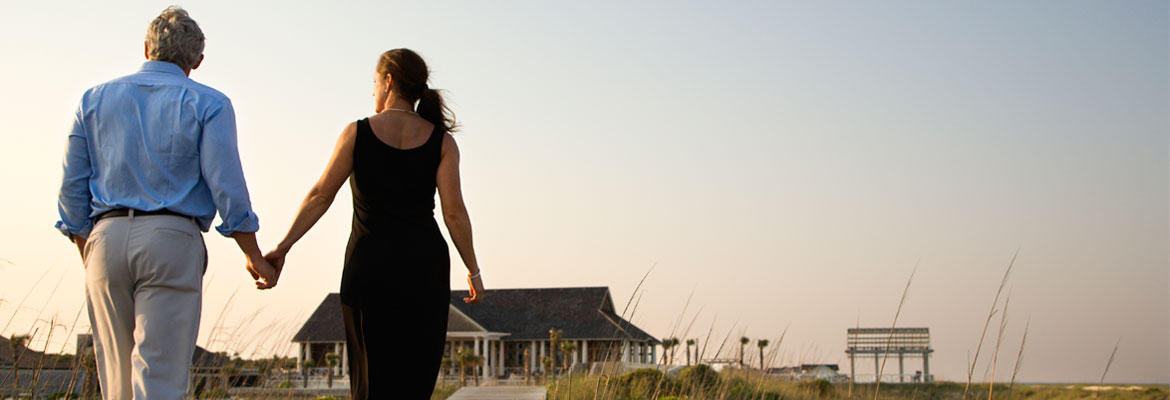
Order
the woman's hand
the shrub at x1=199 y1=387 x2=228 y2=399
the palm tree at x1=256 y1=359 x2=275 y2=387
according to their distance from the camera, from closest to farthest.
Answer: the woman's hand
the shrub at x1=199 y1=387 x2=228 y2=399
the palm tree at x1=256 y1=359 x2=275 y2=387

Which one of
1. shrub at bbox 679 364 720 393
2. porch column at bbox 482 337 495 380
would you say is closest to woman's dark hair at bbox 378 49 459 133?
shrub at bbox 679 364 720 393

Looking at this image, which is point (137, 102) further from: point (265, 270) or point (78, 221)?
point (265, 270)

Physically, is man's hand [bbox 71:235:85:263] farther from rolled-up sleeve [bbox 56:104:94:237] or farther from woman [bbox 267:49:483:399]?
woman [bbox 267:49:483:399]

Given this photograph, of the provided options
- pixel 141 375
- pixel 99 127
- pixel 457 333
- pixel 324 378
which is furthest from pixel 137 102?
pixel 457 333

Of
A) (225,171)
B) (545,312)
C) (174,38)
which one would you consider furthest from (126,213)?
(545,312)

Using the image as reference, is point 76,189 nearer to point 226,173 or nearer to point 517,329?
point 226,173

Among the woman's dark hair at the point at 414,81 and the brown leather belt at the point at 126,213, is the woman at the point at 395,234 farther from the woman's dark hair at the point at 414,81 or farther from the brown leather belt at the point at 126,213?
the brown leather belt at the point at 126,213

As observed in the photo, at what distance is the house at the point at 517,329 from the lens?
42562 millimetres

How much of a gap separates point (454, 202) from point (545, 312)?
42.3m

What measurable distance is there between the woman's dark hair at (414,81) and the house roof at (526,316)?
38578mm

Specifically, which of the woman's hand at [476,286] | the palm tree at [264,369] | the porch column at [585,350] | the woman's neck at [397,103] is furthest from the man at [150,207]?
the porch column at [585,350]

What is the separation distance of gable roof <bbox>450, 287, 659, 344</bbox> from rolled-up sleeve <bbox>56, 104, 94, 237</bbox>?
39318 mm

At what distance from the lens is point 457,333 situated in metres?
42.0

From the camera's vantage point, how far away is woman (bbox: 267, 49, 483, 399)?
10.7 feet
